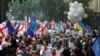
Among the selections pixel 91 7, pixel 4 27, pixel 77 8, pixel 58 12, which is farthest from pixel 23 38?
pixel 58 12

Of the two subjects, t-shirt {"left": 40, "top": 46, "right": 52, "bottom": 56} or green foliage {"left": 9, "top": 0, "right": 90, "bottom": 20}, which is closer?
t-shirt {"left": 40, "top": 46, "right": 52, "bottom": 56}

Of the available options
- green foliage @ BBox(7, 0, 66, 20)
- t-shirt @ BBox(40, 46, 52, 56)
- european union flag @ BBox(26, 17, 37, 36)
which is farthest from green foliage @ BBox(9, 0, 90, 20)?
t-shirt @ BBox(40, 46, 52, 56)

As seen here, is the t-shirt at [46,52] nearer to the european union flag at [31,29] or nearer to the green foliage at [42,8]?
the european union flag at [31,29]

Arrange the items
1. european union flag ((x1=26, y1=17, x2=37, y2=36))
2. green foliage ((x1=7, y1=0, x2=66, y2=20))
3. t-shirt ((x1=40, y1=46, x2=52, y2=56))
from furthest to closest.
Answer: green foliage ((x1=7, y1=0, x2=66, y2=20)), european union flag ((x1=26, y1=17, x2=37, y2=36)), t-shirt ((x1=40, y1=46, x2=52, y2=56))

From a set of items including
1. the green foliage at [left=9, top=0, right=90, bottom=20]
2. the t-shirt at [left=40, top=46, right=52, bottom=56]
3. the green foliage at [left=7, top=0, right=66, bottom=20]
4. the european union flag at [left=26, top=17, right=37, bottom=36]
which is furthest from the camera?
the green foliage at [left=7, top=0, right=66, bottom=20]

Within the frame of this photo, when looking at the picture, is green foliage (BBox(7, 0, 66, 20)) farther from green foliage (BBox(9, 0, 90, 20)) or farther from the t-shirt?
the t-shirt

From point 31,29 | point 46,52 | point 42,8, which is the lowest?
point 42,8

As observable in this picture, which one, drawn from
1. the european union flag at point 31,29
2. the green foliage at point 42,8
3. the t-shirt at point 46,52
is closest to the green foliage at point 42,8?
the green foliage at point 42,8

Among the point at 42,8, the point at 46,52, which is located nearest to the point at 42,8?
the point at 42,8

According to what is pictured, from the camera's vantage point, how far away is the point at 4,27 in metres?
21.6

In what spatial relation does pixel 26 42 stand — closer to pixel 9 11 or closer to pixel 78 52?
pixel 78 52

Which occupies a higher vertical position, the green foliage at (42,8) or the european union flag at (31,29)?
the european union flag at (31,29)

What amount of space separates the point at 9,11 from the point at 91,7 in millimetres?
10816

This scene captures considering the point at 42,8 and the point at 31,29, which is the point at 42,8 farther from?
the point at 31,29
